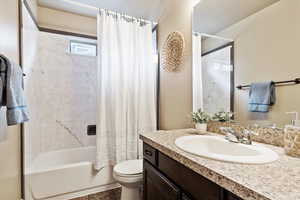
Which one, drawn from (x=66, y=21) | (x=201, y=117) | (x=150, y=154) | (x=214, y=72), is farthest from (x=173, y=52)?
(x=66, y=21)

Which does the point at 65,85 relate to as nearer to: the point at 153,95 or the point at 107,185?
the point at 153,95

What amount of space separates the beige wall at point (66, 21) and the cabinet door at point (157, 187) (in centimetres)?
219

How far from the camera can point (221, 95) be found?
4.65ft

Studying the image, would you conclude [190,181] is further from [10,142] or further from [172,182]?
[10,142]

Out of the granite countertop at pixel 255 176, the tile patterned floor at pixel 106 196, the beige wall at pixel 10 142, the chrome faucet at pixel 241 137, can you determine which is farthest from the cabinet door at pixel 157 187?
the beige wall at pixel 10 142

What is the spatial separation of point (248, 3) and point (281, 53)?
450 mm

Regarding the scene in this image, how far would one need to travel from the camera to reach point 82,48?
8.63 feet

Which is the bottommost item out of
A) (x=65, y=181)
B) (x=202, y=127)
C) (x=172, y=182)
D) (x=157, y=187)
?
(x=65, y=181)

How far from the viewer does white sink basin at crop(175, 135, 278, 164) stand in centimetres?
74

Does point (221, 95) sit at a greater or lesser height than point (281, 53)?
lesser

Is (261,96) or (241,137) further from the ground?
(261,96)

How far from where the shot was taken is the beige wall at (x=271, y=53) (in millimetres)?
925

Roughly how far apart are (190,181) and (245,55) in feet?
3.15

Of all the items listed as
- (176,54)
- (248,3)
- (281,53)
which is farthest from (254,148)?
(176,54)
